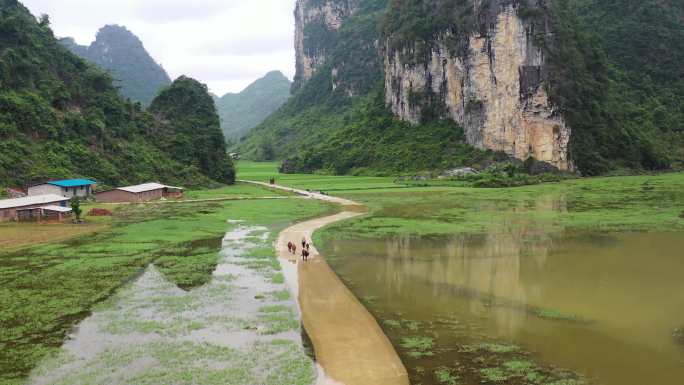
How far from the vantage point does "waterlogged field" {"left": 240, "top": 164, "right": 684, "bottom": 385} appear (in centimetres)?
1371

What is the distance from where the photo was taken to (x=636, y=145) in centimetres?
8500

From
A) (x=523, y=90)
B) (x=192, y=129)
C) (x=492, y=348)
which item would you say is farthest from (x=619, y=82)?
(x=492, y=348)

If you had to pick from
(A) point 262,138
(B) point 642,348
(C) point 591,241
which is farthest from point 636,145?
(A) point 262,138

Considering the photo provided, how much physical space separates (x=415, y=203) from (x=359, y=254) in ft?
79.3

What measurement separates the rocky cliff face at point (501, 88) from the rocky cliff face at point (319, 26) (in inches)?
3621

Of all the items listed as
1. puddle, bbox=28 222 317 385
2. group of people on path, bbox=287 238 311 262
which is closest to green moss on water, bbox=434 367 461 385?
puddle, bbox=28 222 317 385

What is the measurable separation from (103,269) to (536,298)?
18.5 m

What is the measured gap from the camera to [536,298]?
63.6ft

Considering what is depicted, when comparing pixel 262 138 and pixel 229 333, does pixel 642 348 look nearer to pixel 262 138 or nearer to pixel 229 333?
pixel 229 333

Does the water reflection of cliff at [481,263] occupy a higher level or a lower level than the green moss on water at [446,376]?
higher

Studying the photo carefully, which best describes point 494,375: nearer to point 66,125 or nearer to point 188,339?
point 188,339

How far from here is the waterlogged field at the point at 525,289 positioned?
1371 cm

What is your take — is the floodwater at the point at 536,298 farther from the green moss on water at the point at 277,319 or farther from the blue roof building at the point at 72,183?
the blue roof building at the point at 72,183

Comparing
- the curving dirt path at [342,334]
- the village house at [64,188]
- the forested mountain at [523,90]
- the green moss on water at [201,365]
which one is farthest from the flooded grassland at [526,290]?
the forested mountain at [523,90]
